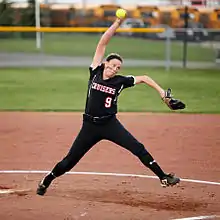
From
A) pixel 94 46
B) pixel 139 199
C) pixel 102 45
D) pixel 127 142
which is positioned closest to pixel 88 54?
pixel 94 46

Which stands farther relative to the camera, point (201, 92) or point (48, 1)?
point (48, 1)

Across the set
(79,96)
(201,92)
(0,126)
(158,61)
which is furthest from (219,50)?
(0,126)

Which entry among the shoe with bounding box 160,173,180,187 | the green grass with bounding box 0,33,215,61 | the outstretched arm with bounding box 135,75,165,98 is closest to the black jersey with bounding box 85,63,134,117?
the outstretched arm with bounding box 135,75,165,98

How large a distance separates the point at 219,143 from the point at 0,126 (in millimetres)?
4892

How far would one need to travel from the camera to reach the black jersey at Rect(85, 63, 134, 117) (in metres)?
7.95

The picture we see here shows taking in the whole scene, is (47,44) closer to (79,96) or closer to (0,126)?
(79,96)

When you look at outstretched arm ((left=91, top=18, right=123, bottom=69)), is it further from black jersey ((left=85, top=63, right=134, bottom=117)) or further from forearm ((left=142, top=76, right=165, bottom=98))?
forearm ((left=142, top=76, right=165, bottom=98))

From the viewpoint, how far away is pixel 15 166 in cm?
1039

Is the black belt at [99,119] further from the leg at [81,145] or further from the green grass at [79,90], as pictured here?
the green grass at [79,90]

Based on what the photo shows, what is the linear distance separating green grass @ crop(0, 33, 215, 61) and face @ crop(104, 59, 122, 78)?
2270 centimetres

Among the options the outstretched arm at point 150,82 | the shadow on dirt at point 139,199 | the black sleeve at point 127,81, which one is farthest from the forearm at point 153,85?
the shadow on dirt at point 139,199

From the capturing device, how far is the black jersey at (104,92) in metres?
7.95

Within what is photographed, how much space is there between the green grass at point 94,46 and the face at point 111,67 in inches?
894

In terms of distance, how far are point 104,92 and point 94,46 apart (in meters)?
24.5
